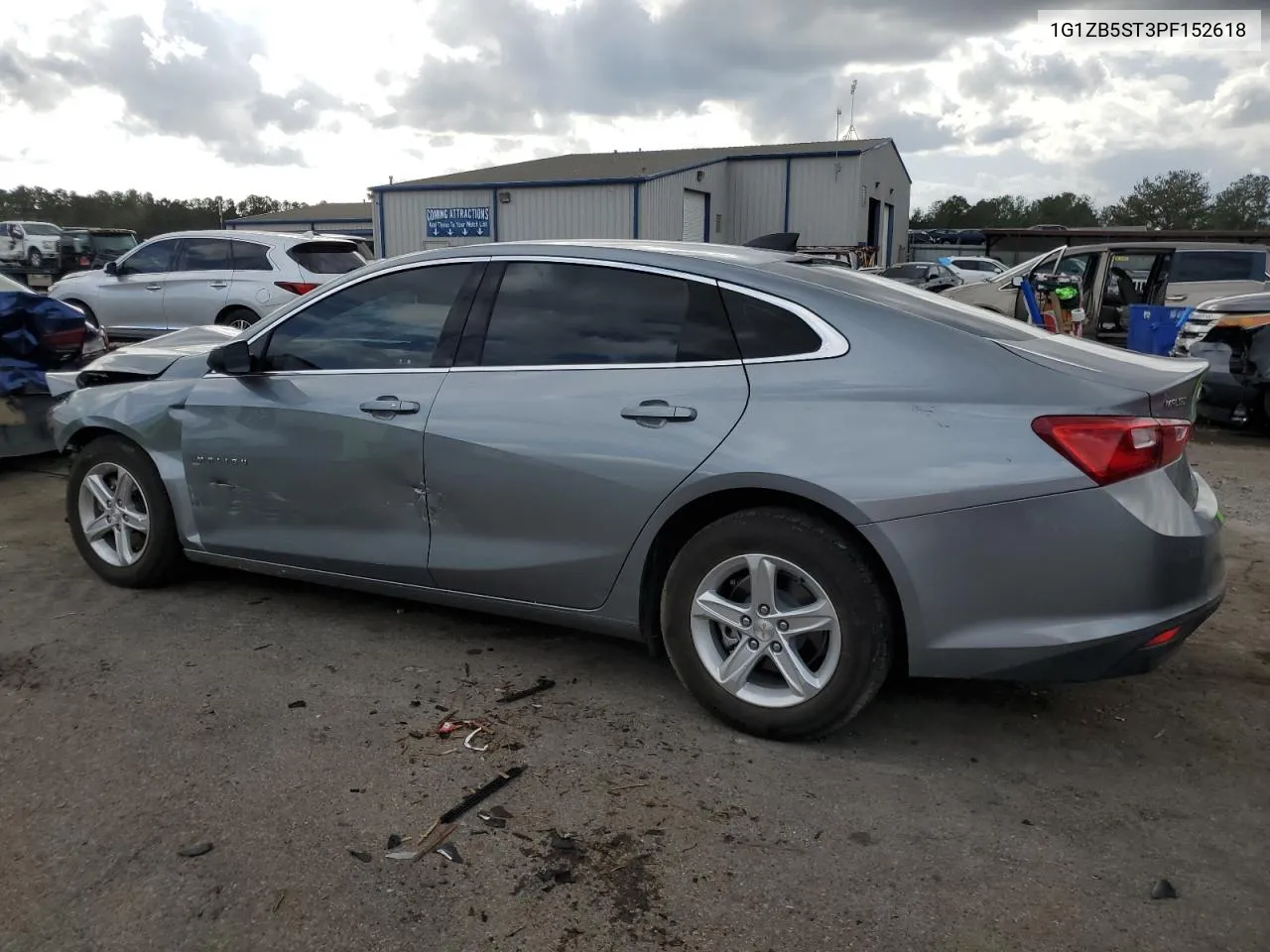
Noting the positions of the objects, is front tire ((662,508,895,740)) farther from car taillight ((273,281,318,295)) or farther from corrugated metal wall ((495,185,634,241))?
corrugated metal wall ((495,185,634,241))

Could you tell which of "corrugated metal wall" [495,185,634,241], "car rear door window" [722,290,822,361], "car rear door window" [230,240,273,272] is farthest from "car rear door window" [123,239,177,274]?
"corrugated metal wall" [495,185,634,241]

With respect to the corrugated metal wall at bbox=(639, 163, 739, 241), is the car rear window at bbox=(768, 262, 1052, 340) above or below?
below

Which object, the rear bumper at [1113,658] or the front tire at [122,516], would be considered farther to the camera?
the front tire at [122,516]

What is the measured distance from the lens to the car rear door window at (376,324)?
4.00m

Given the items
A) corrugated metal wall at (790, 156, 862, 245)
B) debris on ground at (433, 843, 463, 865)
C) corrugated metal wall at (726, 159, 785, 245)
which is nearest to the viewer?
debris on ground at (433, 843, 463, 865)

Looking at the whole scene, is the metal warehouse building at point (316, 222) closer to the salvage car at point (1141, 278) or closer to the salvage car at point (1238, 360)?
the salvage car at point (1141, 278)

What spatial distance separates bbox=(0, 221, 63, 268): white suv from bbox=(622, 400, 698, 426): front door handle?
32306mm

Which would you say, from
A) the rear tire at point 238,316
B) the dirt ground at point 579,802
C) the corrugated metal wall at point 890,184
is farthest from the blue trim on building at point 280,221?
the dirt ground at point 579,802

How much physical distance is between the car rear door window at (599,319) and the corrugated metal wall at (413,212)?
26.3 metres

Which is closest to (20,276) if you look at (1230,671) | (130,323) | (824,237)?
(130,323)

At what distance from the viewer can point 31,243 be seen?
31.0 meters

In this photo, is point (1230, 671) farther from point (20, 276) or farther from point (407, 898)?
point (20, 276)

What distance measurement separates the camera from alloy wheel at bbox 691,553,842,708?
3188mm

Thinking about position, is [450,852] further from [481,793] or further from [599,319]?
[599,319]
